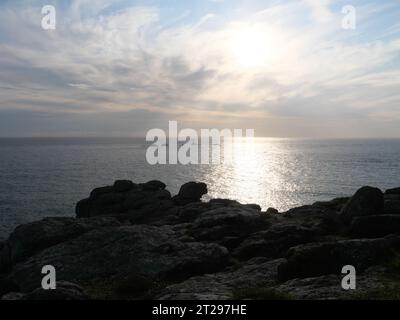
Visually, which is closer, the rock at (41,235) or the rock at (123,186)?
the rock at (41,235)

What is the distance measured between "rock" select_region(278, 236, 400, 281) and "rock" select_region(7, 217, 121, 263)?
2105 centimetres

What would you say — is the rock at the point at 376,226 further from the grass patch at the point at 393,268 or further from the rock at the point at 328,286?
the rock at the point at 328,286

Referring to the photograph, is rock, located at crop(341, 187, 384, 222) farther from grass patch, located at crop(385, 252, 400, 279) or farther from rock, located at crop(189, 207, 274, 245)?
grass patch, located at crop(385, 252, 400, 279)

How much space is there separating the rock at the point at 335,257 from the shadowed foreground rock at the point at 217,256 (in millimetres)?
56

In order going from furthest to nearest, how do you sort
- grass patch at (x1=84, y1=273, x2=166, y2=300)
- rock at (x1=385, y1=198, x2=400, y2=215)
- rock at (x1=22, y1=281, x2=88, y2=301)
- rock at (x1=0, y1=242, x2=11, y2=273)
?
rock at (x1=0, y1=242, x2=11, y2=273) → rock at (x1=385, y1=198, x2=400, y2=215) → grass patch at (x1=84, y1=273, x2=166, y2=300) → rock at (x1=22, y1=281, x2=88, y2=301)

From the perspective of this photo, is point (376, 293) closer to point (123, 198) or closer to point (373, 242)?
point (373, 242)

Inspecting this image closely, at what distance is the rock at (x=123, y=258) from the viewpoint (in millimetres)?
26609

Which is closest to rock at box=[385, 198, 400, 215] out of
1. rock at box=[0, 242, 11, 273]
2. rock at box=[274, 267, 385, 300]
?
rock at box=[274, 267, 385, 300]

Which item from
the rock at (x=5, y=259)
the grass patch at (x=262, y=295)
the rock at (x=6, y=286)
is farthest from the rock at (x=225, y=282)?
the rock at (x=5, y=259)

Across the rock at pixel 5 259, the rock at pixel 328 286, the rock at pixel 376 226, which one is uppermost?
the rock at pixel 376 226

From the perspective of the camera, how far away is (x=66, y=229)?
36156 mm

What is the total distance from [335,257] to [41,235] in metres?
26.0

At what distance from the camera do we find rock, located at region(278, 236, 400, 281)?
21.9 meters

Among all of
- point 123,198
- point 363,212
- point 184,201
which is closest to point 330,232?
point 363,212
